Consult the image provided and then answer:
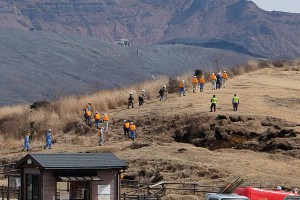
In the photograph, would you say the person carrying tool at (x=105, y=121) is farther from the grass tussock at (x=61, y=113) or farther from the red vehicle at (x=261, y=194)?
the red vehicle at (x=261, y=194)

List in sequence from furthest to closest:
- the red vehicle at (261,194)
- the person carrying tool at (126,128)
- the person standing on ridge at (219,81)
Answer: the person standing on ridge at (219,81), the person carrying tool at (126,128), the red vehicle at (261,194)

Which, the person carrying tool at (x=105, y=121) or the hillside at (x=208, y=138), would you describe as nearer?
the hillside at (x=208, y=138)

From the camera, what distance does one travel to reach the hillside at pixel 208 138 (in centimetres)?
4719

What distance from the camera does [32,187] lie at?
36469 millimetres

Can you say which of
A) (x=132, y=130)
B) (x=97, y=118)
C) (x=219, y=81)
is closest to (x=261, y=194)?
(x=132, y=130)

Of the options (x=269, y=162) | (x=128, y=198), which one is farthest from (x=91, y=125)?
(x=128, y=198)

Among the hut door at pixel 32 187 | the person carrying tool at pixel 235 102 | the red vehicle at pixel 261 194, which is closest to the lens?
the red vehicle at pixel 261 194

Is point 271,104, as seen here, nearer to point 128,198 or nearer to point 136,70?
point 128,198

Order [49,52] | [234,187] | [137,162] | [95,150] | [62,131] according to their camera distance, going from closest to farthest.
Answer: [234,187]
[137,162]
[95,150]
[62,131]
[49,52]

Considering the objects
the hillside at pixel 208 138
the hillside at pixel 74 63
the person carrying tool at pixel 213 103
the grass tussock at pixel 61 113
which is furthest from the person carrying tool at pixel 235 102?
the hillside at pixel 74 63

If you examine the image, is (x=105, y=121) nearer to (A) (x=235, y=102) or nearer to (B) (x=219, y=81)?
(A) (x=235, y=102)

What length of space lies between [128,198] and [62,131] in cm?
2680

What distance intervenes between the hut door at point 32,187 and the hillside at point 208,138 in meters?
10.8

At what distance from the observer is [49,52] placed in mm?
142000
